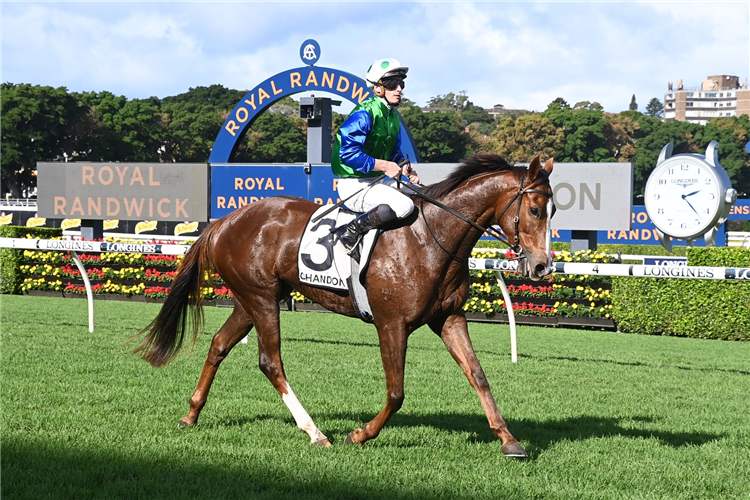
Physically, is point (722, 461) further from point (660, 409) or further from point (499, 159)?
point (499, 159)

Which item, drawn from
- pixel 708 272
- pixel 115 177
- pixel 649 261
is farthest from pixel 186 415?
pixel 115 177

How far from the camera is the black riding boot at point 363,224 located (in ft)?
14.1

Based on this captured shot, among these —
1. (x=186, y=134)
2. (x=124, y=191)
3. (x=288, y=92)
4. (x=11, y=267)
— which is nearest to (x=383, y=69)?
(x=11, y=267)

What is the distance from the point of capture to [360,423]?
16.4ft

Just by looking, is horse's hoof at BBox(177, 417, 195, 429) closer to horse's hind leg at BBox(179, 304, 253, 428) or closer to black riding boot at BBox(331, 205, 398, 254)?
horse's hind leg at BBox(179, 304, 253, 428)

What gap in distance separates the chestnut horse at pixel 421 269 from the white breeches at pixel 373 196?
11 cm

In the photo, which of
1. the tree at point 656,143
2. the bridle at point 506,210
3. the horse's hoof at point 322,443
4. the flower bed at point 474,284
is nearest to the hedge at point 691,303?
the flower bed at point 474,284

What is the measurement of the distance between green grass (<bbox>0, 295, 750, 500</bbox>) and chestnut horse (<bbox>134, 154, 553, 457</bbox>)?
0.89ft

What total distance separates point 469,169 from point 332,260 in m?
0.89

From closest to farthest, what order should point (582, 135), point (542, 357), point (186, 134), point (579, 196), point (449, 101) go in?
point (542, 357)
point (579, 196)
point (186, 134)
point (582, 135)
point (449, 101)

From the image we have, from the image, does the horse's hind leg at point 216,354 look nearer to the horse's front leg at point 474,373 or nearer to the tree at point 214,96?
the horse's front leg at point 474,373

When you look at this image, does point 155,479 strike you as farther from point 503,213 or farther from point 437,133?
point 437,133

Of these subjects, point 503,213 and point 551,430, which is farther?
point 551,430

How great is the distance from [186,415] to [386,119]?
2.10m
